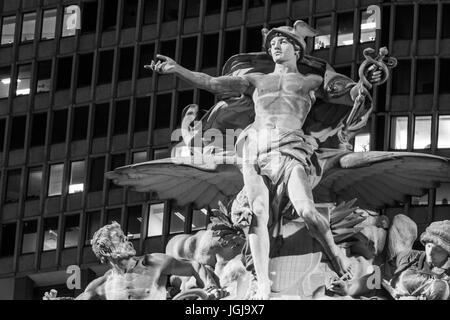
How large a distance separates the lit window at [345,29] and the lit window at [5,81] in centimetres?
1414

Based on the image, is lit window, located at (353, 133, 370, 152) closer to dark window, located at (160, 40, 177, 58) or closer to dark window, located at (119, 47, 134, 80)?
dark window, located at (160, 40, 177, 58)

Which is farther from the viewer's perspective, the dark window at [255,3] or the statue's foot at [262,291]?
the dark window at [255,3]

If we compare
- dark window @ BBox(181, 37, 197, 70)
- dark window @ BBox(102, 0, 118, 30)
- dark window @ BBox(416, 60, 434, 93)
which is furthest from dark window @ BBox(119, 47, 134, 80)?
dark window @ BBox(416, 60, 434, 93)

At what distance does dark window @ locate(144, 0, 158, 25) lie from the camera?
102188mm

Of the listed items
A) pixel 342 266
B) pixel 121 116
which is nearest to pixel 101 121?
pixel 121 116

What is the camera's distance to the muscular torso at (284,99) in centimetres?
6162

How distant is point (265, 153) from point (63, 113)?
4233 centimetres

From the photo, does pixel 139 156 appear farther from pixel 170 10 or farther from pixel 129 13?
pixel 129 13

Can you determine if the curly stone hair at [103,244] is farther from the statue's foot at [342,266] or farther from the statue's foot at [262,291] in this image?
the statue's foot at [342,266]

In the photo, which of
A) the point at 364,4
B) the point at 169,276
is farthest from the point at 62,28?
the point at 169,276

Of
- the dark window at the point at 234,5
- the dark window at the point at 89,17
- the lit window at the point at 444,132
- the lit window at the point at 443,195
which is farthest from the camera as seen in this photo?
the dark window at the point at 89,17

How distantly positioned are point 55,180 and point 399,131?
13.7 metres

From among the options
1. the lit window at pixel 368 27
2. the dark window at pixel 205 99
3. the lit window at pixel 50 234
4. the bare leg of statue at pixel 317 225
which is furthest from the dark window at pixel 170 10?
the bare leg of statue at pixel 317 225
